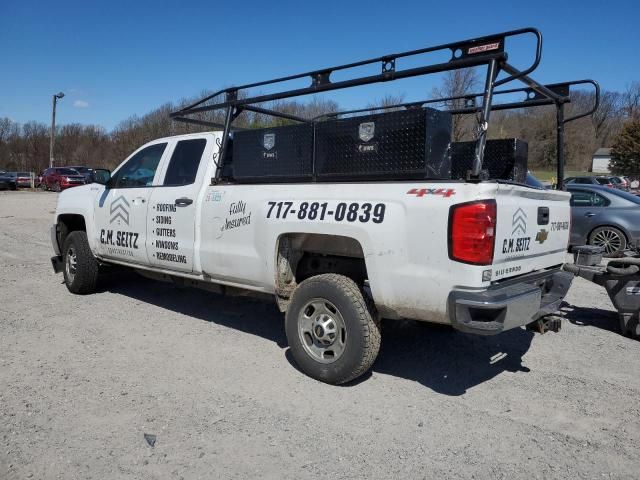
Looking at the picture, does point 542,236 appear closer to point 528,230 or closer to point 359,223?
point 528,230

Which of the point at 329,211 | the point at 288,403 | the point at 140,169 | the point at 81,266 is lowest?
the point at 288,403

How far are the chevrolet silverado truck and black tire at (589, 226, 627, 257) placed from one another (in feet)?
20.2

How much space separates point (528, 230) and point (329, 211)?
1.44m

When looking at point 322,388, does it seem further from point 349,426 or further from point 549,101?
point 549,101

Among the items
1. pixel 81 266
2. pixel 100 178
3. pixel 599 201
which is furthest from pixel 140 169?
pixel 599 201

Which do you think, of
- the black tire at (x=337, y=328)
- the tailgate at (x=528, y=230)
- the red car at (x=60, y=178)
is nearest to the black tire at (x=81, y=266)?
the black tire at (x=337, y=328)

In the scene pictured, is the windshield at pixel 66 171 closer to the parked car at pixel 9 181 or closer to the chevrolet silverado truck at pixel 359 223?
the parked car at pixel 9 181

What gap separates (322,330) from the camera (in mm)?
3965

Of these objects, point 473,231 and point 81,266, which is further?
point 81,266

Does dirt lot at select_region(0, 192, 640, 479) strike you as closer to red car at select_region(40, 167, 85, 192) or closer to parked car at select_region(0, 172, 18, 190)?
red car at select_region(40, 167, 85, 192)

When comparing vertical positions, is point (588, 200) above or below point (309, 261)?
above

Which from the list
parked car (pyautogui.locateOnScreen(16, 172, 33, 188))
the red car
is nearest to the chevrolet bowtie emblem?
the red car

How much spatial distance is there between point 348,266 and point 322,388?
996 mm

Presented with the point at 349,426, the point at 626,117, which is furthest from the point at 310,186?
the point at 626,117
